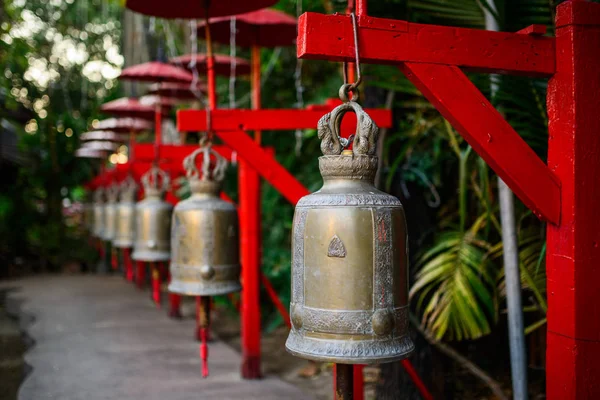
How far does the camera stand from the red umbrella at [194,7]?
335 cm

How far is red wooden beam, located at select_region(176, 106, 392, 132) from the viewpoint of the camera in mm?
3596

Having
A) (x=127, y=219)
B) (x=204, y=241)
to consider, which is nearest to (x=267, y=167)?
(x=204, y=241)

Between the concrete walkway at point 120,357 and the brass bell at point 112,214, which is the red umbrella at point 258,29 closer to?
the concrete walkway at point 120,357

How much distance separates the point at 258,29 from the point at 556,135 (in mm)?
3006

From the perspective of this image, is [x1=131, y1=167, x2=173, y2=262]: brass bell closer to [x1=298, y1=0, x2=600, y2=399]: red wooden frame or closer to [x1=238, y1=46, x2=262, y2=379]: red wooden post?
[x1=238, y1=46, x2=262, y2=379]: red wooden post

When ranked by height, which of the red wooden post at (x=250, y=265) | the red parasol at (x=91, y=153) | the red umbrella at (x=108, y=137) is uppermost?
the red umbrella at (x=108, y=137)

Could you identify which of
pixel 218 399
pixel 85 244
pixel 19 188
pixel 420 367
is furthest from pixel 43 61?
pixel 420 367

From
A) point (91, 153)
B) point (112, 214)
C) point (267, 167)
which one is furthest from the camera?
point (91, 153)

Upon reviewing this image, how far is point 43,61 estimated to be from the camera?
47.9ft

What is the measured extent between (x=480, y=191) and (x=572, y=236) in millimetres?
1868

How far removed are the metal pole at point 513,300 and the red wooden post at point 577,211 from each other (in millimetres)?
768

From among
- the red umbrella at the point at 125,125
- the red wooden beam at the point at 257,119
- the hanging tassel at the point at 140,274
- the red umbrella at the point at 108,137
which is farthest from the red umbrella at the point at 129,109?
the red wooden beam at the point at 257,119

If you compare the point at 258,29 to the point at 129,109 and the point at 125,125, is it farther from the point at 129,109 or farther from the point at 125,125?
the point at 125,125

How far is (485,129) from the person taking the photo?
2104 mm
